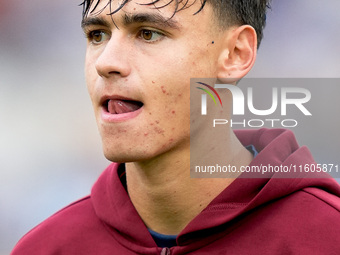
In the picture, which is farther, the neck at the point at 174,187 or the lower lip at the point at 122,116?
the neck at the point at 174,187

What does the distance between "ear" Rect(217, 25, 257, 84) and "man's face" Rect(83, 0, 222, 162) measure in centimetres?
11

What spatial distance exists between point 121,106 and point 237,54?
19.5 inches

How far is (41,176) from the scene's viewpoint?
616 centimetres

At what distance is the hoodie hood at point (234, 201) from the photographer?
7.36ft

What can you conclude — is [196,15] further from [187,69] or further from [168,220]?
[168,220]

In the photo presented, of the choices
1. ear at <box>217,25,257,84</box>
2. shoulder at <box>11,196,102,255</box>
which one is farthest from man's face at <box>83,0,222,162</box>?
shoulder at <box>11,196,102,255</box>

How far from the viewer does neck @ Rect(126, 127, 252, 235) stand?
2.35 m

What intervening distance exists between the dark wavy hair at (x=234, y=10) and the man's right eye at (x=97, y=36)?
75 millimetres

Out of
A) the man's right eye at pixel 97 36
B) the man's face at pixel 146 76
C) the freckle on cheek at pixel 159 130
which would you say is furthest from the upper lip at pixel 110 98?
the man's right eye at pixel 97 36

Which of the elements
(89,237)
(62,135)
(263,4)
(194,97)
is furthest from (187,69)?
(62,135)

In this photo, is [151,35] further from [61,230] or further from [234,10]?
[61,230]

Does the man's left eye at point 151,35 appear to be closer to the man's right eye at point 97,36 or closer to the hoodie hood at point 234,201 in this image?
the man's right eye at point 97,36

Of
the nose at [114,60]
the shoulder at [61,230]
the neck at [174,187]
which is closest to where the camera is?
the nose at [114,60]

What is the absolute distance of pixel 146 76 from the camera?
2.20 metres
